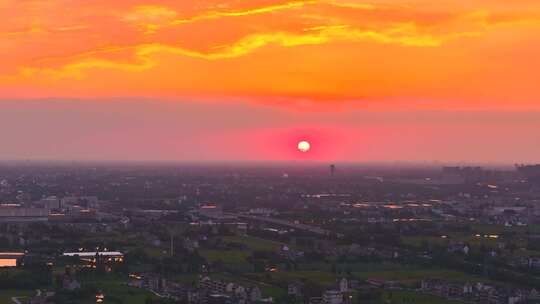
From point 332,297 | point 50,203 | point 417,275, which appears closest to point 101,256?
point 417,275

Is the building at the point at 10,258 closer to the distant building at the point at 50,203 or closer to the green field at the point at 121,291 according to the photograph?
the green field at the point at 121,291

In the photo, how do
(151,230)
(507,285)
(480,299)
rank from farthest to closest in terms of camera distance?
(151,230) < (507,285) < (480,299)

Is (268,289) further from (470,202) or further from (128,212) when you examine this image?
(470,202)

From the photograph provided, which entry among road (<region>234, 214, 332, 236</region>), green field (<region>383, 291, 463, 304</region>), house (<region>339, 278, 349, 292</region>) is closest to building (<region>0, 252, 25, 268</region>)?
house (<region>339, 278, 349, 292</region>)

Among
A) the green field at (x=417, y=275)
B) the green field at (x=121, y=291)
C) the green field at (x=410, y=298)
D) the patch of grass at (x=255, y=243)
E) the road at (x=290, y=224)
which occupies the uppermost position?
the road at (x=290, y=224)

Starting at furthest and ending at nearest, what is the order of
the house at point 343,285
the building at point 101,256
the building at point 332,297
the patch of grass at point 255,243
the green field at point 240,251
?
1. the patch of grass at point 255,243
2. the green field at point 240,251
3. the building at point 101,256
4. the house at point 343,285
5. the building at point 332,297

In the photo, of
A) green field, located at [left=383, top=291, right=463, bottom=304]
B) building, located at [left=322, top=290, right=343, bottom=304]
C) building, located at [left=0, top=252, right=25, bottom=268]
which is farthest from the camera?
building, located at [left=0, top=252, right=25, bottom=268]

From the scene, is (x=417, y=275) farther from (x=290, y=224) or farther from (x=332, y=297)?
(x=290, y=224)

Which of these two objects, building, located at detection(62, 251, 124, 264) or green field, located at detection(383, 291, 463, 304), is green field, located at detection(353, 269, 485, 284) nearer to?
green field, located at detection(383, 291, 463, 304)

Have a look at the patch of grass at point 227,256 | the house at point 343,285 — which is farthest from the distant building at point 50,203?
the house at point 343,285

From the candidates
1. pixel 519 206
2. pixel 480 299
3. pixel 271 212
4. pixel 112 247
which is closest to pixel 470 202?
pixel 519 206

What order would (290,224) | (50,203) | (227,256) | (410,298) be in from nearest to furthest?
(410,298), (227,256), (290,224), (50,203)
